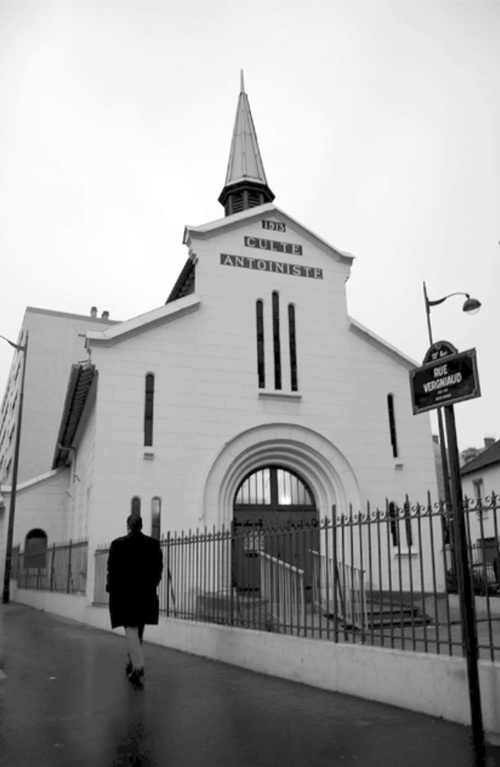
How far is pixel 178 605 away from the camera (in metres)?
12.0

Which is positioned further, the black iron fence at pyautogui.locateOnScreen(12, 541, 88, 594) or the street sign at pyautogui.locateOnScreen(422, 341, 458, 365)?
the black iron fence at pyautogui.locateOnScreen(12, 541, 88, 594)

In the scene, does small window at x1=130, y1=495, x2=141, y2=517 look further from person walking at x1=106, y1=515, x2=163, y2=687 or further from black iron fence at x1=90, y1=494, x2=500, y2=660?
person walking at x1=106, y1=515, x2=163, y2=687

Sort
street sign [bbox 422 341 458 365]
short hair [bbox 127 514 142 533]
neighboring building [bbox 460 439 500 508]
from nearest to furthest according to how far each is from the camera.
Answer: street sign [bbox 422 341 458 365], short hair [bbox 127 514 142 533], neighboring building [bbox 460 439 500 508]

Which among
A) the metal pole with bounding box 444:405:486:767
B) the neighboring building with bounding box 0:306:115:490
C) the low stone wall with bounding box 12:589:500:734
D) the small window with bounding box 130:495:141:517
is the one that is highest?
the neighboring building with bounding box 0:306:115:490

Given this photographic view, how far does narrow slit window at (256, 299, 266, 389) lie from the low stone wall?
8.88 m

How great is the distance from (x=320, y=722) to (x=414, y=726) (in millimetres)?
831

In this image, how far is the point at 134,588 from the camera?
8.04 metres

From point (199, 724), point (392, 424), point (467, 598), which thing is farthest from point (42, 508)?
point (467, 598)

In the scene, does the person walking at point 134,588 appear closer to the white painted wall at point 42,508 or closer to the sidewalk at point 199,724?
the sidewalk at point 199,724

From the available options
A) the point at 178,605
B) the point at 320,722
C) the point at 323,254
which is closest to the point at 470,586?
the point at 320,722

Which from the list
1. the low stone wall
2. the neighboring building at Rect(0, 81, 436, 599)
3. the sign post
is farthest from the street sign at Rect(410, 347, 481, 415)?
the neighboring building at Rect(0, 81, 436, 599)

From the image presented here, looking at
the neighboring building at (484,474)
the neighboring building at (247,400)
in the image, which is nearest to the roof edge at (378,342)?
the neighboring building at (247,400)

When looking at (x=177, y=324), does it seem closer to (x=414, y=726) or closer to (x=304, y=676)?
(x=304, y=676)

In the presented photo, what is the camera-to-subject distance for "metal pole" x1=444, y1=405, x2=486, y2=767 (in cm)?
482
